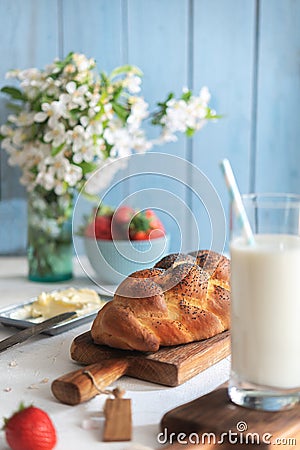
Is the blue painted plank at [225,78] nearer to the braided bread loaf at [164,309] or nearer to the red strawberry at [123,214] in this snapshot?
the red strawberry at [123,214]

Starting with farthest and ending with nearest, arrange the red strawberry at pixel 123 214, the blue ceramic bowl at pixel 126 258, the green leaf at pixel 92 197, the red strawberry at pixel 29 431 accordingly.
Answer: the green leaf at pixel 92 197 → the red strawberry at pixel 123 214 → the blue ceramic bowl at pixel 126 258 → the red strawberry at pixel 29 431

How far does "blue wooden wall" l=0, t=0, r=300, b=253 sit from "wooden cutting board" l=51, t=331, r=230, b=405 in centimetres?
84

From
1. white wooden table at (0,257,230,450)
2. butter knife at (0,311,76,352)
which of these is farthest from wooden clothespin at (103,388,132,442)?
butter knife at (0,311,76,352)

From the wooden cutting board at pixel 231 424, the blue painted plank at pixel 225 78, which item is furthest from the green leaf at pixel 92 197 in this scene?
the wooden cutting board at pixel 231 424

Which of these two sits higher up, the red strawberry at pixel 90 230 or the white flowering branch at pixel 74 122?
the white flowering branch at pixel 74 122

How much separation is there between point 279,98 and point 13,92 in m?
0.81

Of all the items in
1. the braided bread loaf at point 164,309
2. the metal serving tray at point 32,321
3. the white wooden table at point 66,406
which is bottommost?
the white wooden table at point 66,406

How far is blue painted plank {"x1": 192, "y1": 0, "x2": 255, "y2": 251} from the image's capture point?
201 centimetres

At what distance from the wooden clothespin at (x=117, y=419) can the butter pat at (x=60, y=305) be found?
0.43 meters

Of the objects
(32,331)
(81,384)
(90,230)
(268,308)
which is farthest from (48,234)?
(268,308)

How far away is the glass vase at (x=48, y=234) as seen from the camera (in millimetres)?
1688

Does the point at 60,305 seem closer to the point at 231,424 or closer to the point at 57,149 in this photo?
the point at 57,149

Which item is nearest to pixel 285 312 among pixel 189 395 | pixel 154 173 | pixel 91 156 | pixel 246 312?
pixel 246 312

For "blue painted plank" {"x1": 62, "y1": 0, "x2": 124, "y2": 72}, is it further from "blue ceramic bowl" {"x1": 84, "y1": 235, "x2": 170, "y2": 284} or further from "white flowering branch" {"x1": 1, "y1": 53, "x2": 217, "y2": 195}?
"blue ceramic bowl" {"x1": 84, "y1": 235, "x2": 170, "y2": 284}
